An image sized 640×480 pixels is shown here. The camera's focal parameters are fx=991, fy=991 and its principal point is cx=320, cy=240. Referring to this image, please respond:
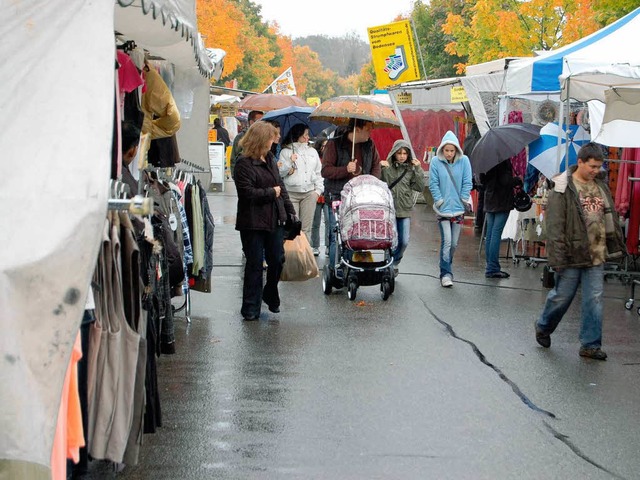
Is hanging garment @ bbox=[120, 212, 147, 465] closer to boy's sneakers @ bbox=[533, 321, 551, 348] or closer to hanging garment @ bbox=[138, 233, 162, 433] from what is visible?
hanging garment @ bbox=[138, 233, 162, 433]

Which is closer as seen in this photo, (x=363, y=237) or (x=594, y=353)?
(x=594, y=353)

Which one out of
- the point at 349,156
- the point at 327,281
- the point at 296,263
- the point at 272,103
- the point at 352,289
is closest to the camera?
the point at 296,263

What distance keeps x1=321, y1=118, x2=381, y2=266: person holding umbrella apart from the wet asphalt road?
1.39 m

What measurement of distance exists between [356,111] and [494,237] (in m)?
2.67

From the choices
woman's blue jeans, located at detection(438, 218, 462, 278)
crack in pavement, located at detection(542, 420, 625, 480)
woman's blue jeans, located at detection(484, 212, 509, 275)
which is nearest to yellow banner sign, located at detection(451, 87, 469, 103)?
woman's blue jeans, located at detection(484, 212, 509, 275)

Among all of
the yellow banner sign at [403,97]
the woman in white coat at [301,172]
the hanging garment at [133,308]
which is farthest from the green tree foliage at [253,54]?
the hanging garment at [133,308]

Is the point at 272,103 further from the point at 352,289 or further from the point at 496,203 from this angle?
the point at 352,289

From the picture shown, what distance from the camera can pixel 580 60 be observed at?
1018cm

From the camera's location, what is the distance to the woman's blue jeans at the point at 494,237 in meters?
12.8

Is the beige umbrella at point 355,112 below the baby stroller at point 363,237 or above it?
above

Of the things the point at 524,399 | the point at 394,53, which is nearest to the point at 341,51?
the point at 394,53

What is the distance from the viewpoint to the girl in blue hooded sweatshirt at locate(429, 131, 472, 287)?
12.0m

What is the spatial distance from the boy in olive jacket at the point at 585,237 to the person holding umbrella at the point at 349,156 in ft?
12.5

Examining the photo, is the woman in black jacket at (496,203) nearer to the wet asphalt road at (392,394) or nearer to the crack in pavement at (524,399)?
the wet asphalt road at (392,394)
